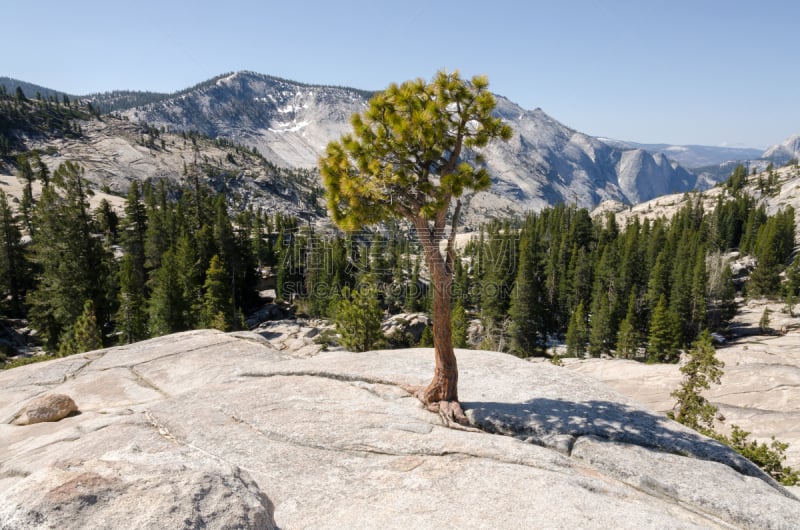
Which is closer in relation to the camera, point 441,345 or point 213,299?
point 441,345

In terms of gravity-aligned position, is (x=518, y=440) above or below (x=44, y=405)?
above

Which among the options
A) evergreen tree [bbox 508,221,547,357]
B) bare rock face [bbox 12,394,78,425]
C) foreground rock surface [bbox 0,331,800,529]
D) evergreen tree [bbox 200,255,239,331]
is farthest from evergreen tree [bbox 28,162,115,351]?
evergreen tree [bbox 508,221,547,357]

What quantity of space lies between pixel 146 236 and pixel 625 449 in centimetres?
7627

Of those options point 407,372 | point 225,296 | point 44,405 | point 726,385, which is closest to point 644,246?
point 726,385

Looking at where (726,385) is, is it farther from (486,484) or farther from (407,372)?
(486,484)

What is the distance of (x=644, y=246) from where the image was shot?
10306cm

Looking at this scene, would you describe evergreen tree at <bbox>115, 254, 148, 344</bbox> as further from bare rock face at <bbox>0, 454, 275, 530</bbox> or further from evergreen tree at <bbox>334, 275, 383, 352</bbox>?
bare rock face at <bbox>0, 454, 275, 530</bbox>

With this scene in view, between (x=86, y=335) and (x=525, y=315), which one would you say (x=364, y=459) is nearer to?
(x=86, y=335)

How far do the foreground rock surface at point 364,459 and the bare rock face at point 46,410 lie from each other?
359 mm

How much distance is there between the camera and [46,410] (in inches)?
473

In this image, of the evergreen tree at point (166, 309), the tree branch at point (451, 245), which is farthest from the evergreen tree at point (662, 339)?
the evergreen tree at point (166, 309)

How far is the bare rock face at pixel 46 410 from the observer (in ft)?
39.1

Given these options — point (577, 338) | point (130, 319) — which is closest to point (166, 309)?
point (130, 319)

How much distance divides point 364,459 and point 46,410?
1029cm
